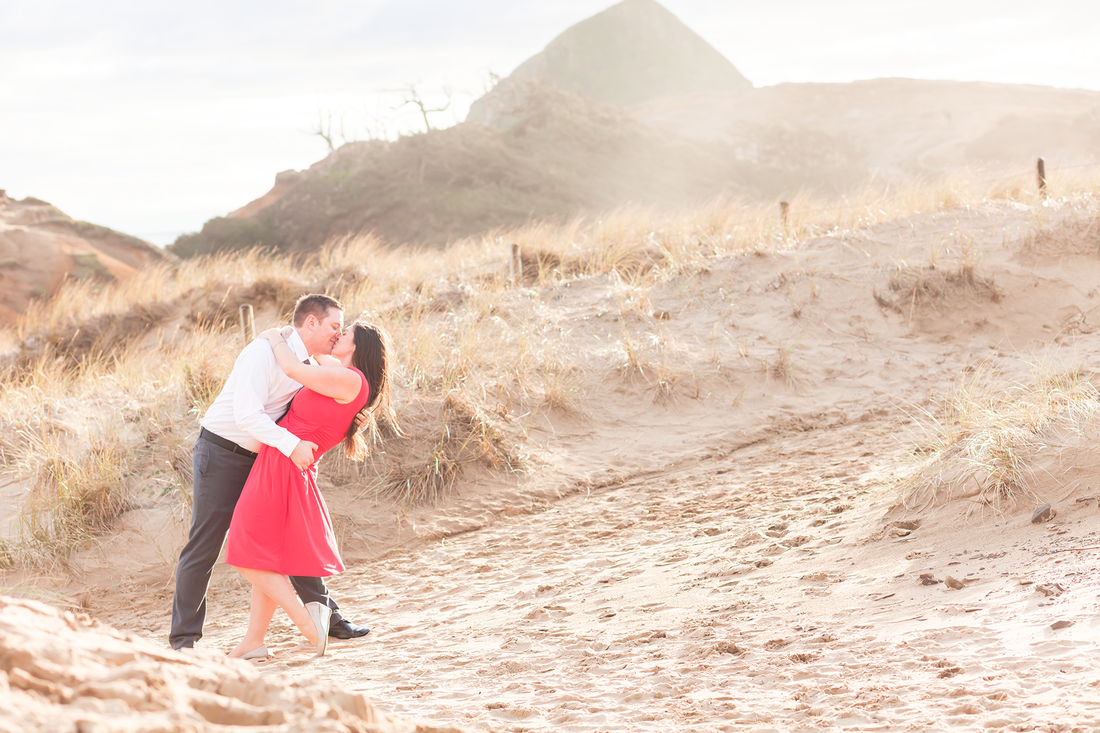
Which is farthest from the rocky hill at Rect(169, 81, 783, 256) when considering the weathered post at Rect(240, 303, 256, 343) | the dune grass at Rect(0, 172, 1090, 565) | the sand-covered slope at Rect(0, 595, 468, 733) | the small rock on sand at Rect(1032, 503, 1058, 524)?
the sand-covered slope at Rect(0, 595, 468, 733)

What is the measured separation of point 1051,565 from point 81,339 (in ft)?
42.9

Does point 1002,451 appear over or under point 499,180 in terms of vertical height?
under

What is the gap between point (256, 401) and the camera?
3938mm

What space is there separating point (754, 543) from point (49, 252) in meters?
20.3

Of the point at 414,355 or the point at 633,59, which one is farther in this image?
the point at 633,59

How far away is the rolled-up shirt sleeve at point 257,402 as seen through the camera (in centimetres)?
388

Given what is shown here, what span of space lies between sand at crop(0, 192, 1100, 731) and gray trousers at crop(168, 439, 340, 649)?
1.36 feet

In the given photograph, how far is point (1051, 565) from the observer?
338 cm

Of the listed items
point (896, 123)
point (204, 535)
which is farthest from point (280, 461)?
point (896, 123)

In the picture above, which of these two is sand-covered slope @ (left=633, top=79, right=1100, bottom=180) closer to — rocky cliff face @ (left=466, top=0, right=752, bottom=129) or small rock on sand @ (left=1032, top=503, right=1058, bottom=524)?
rocky cliff face @ (left=466, top=0, right=752, bottom=129)

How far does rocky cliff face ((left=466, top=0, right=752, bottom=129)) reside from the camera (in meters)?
80.8

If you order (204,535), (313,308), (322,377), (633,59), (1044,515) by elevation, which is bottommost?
(1044,515)

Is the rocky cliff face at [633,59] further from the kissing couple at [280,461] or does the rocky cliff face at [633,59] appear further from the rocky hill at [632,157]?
the kissing couple at [280,461]

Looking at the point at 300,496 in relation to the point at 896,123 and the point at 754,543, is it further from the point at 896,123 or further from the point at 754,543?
the point at 896,123
